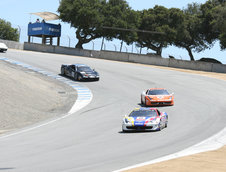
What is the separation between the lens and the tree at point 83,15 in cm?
7538

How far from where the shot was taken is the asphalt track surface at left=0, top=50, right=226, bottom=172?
1178cm

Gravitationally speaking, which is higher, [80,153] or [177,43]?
[177,43]

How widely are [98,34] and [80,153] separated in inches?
2688

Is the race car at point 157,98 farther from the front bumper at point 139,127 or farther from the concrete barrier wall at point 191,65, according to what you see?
the concrete barrier wall at point 191,65

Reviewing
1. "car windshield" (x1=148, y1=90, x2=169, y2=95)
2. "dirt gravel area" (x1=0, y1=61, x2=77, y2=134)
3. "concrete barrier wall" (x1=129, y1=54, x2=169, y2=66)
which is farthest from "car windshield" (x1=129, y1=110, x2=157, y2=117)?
"concrete barrier wall" (x1=129, y1=54, x2=169, y2=66)

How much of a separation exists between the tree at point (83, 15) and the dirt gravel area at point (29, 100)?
40485mm

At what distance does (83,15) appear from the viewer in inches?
2972

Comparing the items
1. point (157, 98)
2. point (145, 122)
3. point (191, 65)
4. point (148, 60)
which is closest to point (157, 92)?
point (157, 98)

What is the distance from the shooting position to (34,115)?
24.2 m

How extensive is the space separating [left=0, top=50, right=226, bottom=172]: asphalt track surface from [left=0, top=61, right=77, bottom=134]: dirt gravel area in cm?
196

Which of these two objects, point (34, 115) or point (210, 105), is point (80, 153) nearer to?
point (34, 115)

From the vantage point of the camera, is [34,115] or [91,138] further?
[34,115]

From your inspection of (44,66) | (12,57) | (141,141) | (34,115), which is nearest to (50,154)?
(141,141)

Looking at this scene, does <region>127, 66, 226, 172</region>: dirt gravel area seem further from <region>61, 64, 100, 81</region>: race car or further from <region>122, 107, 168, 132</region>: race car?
<region>61, 64, 100, 81</region>: race car
